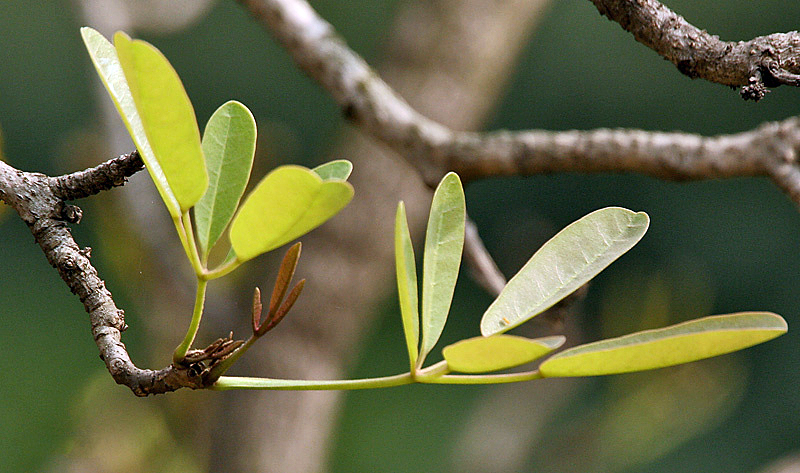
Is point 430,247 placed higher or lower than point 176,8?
higher

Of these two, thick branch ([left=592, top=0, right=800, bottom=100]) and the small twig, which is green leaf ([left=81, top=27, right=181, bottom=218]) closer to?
the small twig

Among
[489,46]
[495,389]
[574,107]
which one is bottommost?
[495,389]

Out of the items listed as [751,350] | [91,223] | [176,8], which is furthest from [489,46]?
[751,350]

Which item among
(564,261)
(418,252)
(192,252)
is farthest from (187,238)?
(418,252)

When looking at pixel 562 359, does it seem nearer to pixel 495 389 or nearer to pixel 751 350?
pixel 495 389

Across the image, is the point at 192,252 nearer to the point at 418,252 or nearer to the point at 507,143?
the point at 507,143

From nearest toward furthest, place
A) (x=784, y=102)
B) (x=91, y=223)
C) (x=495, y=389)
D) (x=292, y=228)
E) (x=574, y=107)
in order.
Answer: (x=292, y=228)
(x=91, y=223)
(x=495, y=389)
(x=784, y=102)
(x=574, y=107)

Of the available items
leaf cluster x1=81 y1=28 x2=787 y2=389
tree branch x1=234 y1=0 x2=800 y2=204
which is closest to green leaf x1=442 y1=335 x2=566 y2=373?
leaf cluster x1=81 y1=28 x2=787 y2=389

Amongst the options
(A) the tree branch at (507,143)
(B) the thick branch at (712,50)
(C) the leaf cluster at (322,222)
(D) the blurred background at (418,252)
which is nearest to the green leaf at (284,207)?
(C) the leaf cluster at (322,222)
